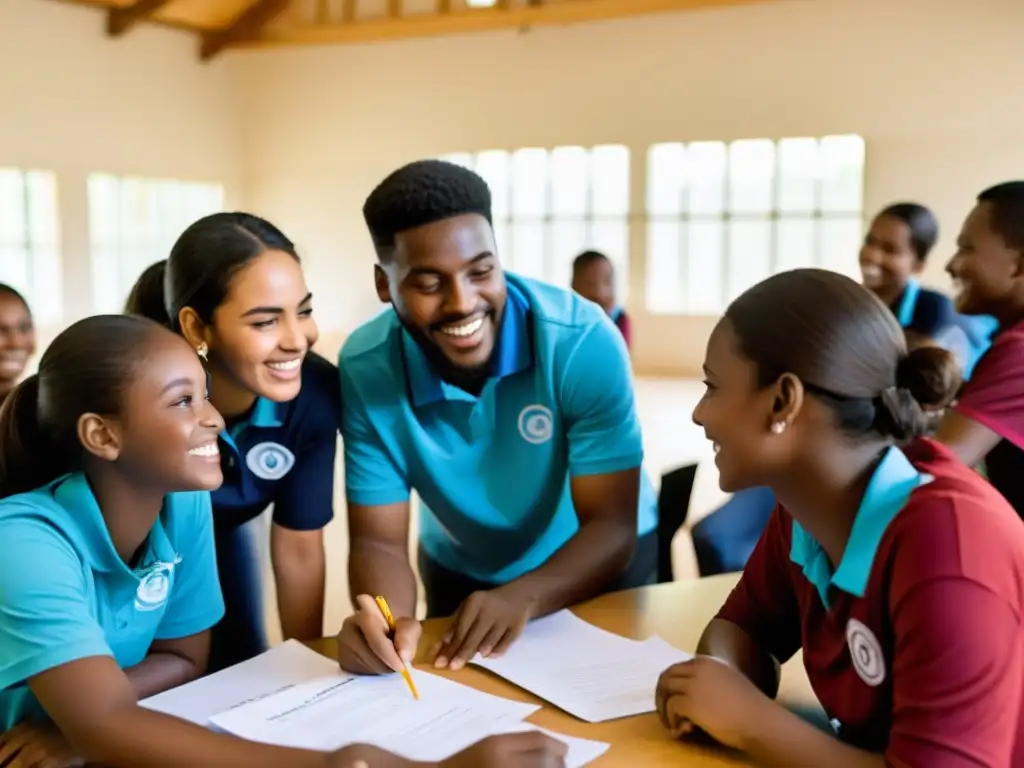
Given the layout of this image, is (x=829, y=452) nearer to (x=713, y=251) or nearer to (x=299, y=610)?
(x=299, y=610)

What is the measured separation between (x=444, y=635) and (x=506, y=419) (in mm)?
439

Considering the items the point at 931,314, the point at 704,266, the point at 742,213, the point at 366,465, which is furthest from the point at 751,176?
the point at 366,465

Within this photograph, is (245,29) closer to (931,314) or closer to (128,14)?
(128,14)

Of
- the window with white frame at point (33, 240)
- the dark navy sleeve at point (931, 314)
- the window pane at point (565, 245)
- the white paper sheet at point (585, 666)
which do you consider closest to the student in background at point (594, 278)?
the dark navy sleeve at point (931, 314)

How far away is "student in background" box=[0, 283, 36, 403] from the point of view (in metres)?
2.60

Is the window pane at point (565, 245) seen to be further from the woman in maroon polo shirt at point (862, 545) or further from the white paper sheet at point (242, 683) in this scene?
the woman in maroon polo shirt at point (862, 545)

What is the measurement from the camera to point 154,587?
135cm

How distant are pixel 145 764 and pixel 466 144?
10036 mm

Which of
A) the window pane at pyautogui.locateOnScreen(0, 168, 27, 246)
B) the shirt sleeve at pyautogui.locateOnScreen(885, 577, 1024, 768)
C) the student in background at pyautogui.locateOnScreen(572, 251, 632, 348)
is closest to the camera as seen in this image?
the shirt sleeve at pyautogui.locateOnScreen(885, 577, 1024, 768)

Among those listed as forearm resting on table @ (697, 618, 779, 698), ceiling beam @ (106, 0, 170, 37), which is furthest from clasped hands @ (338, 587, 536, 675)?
ceiling beam @ (106, 0, 170, 37)

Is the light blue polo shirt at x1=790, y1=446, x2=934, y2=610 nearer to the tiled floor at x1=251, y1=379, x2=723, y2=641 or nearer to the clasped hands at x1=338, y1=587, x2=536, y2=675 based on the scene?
the clasped hands at x1=338, y1=587, x2=536, y2=675

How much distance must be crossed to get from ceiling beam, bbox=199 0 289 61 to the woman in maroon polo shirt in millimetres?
11536

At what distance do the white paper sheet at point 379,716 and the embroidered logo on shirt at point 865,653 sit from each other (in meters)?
A: 0.39

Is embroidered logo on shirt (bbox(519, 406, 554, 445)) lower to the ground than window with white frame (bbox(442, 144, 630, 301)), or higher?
lower
